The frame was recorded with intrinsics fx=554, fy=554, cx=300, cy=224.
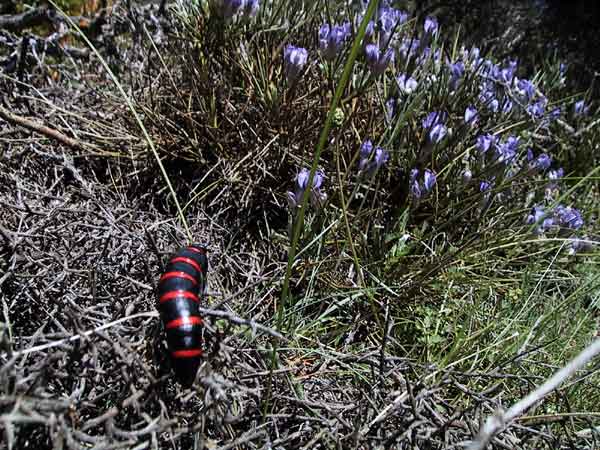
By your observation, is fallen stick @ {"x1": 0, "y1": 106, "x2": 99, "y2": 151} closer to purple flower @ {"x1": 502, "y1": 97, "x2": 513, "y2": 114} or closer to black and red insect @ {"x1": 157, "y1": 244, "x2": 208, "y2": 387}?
black and red insect @ {"x1": 157, "y1": 244, "x2": 208, "y2": 387}

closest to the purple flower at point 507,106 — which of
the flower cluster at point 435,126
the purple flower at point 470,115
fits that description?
the purple flower at point 470,115

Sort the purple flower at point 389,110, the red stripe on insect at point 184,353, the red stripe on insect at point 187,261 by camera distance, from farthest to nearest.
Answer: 1. the purple flower at point 389,110
2. the red stripe on insect at point 187,261
3. the red stripe on insect at point 184,353

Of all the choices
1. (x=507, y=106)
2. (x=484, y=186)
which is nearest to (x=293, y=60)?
(x=484, y=186)

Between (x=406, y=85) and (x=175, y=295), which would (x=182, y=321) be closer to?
(x=175, y=295)

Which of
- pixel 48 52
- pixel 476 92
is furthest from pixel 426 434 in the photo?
pixel 48 52

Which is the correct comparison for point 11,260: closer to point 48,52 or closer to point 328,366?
point 328,366

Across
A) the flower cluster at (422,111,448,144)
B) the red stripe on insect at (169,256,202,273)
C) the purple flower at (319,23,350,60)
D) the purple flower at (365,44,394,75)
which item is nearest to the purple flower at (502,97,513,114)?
the flower cluster at (422,111,448,144)

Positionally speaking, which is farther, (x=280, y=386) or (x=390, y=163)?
(x=390, y=163)

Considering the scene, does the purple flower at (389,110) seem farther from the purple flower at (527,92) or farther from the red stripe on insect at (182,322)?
the red stripe on insect at (182,322)
